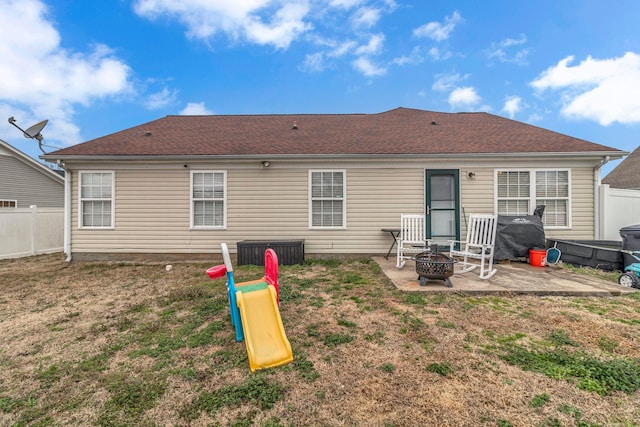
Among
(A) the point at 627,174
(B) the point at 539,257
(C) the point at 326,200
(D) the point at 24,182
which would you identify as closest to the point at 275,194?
(C) the point at 326,200

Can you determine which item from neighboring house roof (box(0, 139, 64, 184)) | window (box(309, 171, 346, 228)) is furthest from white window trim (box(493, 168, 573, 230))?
neighboring house roof (box(0, 139, 64, 184))

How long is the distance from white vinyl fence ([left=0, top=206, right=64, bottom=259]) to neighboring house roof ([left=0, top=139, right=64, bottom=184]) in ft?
15.6

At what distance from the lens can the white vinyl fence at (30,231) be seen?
8.34 meters

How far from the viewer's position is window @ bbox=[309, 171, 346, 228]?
23.8 ft

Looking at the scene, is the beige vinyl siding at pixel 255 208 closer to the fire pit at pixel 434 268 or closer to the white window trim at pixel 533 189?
the white window trim at pixel 533 189

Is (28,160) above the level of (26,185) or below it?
above

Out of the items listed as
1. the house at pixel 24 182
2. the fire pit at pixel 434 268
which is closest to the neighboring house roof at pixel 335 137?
the fire pit at pixel 434 268

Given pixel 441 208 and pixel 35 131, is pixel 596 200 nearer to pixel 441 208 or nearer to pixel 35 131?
pixel 441 208

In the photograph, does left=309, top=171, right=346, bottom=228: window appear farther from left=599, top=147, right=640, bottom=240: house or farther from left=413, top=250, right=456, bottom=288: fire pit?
left=599, top=147, right=640, bottom=240: house

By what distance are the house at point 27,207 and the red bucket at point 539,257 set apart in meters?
14.3

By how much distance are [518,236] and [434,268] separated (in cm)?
336

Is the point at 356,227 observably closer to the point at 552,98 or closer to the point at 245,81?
the point at 245,81

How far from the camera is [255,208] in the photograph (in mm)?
7277

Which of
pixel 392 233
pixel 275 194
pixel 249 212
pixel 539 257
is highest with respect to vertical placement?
pixel 275 194
